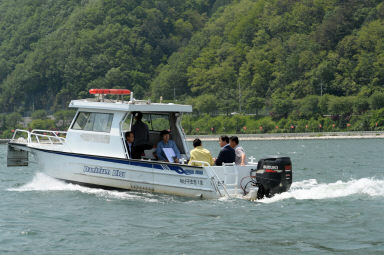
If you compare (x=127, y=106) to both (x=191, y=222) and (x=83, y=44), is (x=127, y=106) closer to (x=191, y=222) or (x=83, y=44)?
(x=191, y=222)

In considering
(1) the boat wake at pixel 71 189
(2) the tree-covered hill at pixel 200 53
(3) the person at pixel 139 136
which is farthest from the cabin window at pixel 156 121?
(2) the tree-covered hill at pixel 200 53

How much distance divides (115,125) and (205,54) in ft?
392

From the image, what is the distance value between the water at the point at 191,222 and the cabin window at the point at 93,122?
5.73 feet

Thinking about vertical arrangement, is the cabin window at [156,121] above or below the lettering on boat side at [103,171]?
above

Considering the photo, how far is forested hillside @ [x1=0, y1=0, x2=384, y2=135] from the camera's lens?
107m

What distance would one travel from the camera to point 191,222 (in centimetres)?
1420

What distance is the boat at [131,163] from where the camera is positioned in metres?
16.2

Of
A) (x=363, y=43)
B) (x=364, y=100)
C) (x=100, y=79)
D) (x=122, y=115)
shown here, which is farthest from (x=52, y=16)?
(x=122, y=115)

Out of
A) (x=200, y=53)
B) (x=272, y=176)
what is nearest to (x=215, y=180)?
(x=272, y=176)

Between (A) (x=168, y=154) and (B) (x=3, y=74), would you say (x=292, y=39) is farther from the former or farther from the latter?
(A) (x=168, y=154)

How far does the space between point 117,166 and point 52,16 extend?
169m

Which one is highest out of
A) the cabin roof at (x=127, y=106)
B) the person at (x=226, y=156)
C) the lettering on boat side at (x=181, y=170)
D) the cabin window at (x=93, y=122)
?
the cabin roof at (x=127, y=106)

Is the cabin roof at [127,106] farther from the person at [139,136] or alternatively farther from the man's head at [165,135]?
the man's head at [165,135]

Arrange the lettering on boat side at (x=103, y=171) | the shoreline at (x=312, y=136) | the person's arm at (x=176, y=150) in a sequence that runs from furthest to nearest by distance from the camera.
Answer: the shoreline at (x=312, y=136)
the person's arm at (x=176, y=150)
the lettering on boat side at (x=103, y=171)
